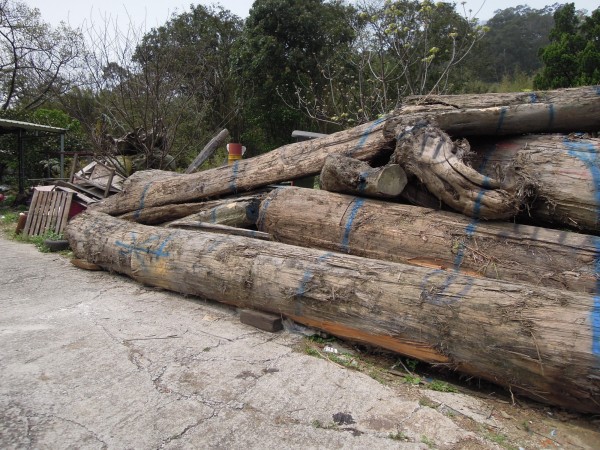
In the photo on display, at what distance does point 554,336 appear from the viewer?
7.67ft

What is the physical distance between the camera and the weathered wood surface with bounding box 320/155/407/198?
3832 millimetres

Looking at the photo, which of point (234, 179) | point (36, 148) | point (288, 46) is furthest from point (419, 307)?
point (36, 148)

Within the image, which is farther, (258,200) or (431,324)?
(258,200)

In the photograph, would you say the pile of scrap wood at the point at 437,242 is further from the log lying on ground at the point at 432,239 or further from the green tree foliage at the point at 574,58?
the green tree foliage at the point at 574,58

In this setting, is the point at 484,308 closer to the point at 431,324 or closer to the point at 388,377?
the point at 431,324

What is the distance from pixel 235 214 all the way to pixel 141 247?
3.42 ft

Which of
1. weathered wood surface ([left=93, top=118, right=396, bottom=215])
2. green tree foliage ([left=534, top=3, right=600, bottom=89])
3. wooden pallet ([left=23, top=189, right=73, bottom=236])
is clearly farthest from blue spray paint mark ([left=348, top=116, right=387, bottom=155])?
green tree foliage ([left=534, top=3, right=600, bottom=89])

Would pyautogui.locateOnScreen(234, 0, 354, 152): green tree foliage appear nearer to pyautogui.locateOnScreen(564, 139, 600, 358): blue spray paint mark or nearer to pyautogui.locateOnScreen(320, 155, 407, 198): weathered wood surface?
pyautogui.locateOnScreen(320, 155, 407, 198): weathered wood surface

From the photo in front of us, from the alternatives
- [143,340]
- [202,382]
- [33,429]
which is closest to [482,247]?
[202,382]

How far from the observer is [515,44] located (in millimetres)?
26250

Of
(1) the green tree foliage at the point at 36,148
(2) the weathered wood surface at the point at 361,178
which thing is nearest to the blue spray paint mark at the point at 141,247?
(2) the weathered wood surface at the point at 361,178

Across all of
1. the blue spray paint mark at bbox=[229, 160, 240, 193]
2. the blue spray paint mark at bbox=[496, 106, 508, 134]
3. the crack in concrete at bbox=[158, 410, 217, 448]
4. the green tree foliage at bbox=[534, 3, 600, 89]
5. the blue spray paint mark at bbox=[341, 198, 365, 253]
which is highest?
the green tree foliage at bbox=[534, 3, 600, 89]

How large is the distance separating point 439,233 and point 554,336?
1.31 m

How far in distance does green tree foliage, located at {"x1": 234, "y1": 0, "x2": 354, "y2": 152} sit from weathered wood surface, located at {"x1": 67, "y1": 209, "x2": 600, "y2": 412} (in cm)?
978
